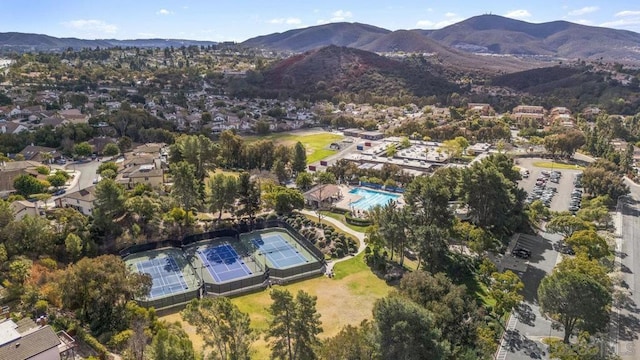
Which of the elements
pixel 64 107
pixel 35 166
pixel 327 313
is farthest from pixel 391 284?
pixel 64 107

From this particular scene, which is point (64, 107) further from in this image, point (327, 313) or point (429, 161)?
point (327, 313)

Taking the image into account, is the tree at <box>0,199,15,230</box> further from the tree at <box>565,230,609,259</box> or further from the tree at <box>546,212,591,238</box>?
the tree at <box>546,212,591,238</box>

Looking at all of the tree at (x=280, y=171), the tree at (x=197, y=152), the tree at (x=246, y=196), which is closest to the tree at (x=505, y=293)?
the tree at (x=246, y=196)

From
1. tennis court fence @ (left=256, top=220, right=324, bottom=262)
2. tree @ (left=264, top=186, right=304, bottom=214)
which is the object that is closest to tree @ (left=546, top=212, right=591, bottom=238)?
tennis court fence @ (left=256, top=220, right=324, bottom=262)

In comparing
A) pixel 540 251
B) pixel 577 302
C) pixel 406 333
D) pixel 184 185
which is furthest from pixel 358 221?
pixel 406 333

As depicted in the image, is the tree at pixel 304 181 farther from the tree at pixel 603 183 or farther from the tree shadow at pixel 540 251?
the tree at pixel 603 183

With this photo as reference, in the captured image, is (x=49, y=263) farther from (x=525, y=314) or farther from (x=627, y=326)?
(x=627, y=326)
